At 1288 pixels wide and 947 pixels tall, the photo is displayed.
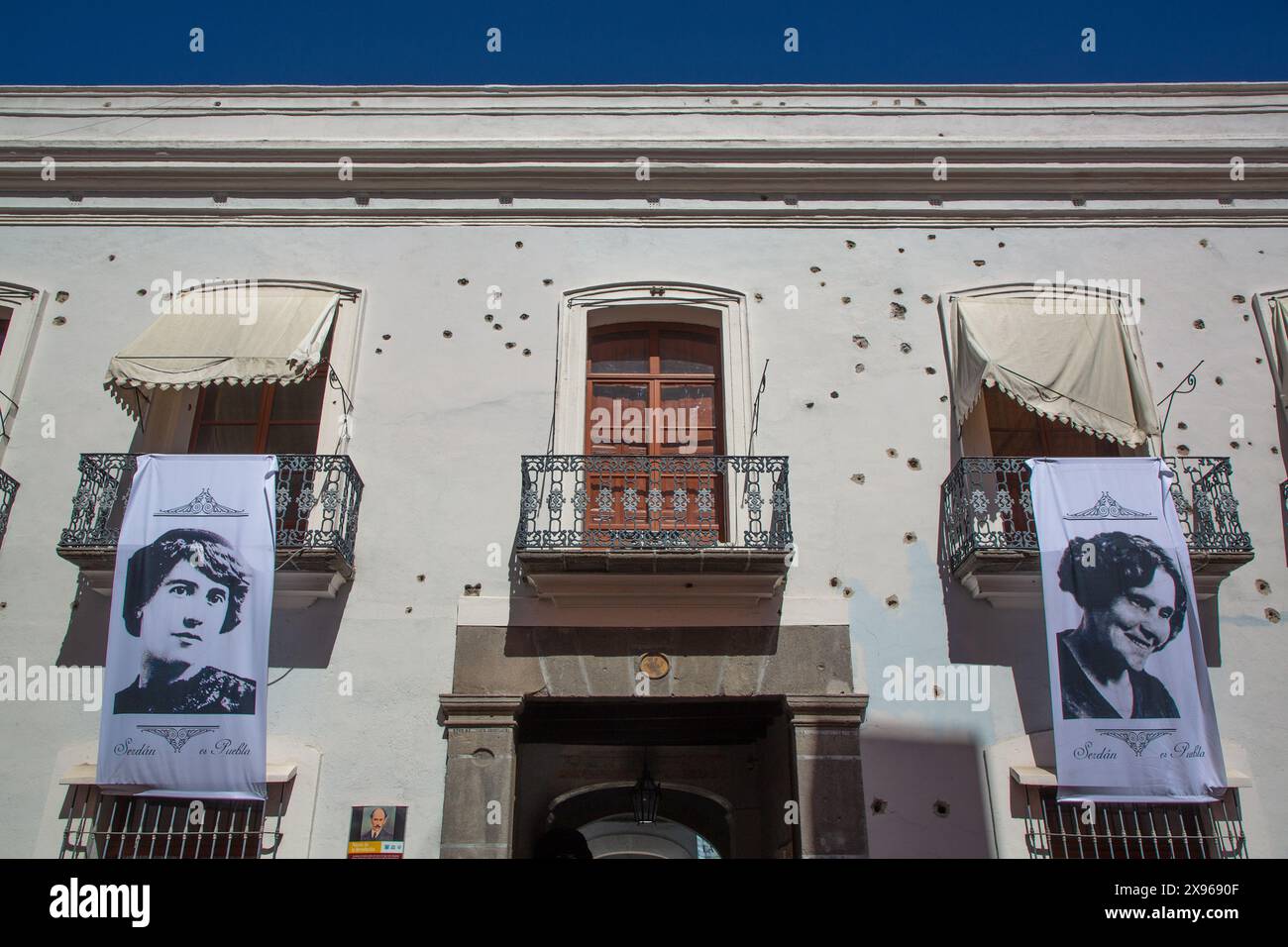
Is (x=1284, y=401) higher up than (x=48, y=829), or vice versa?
(x=1284, y=401)

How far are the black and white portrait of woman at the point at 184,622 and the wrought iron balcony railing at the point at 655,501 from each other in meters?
1.96

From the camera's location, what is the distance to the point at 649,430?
800 cm

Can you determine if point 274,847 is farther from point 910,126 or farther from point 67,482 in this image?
point 910,126

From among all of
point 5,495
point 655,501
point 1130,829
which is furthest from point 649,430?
point 5,495

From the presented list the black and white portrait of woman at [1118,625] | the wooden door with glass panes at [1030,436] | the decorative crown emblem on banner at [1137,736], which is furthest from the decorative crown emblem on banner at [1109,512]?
the decorative crown emblem on banner at [1137,736]

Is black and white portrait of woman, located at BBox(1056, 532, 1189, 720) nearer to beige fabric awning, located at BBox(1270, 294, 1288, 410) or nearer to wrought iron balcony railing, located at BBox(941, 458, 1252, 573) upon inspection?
wrought iron balcony railing, located at BBox(941, 458, 1252, 573)

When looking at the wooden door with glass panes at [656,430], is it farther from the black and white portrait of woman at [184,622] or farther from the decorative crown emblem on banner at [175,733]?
the decorative crown emblem on banner at [175,733]

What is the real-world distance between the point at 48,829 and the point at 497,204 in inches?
221

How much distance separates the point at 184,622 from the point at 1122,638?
603 cm

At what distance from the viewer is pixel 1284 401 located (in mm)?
7773

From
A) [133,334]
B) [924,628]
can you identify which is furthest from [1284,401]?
[133,334]

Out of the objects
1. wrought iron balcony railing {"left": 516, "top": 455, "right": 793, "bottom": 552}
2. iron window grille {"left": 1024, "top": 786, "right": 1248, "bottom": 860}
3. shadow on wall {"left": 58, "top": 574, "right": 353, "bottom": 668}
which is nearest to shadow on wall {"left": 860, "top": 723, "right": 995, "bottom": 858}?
iron window grille {"left": 1024, "top": 786, "right": 1248, "bottom": 860}

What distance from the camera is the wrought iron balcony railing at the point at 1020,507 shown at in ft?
23.0

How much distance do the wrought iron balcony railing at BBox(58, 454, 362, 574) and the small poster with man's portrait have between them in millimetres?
1611
